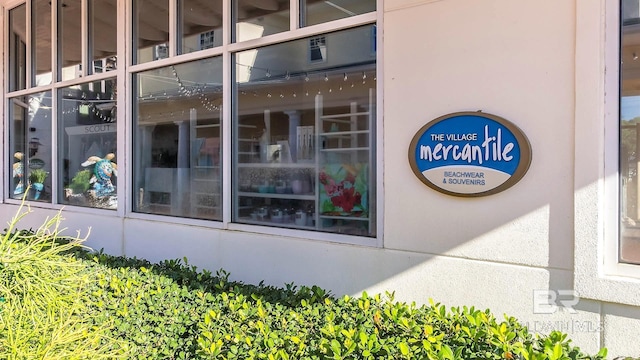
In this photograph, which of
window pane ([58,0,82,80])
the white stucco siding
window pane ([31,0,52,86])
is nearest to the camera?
the white stucco siding

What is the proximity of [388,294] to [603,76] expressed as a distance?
169cm

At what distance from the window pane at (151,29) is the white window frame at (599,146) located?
384cm

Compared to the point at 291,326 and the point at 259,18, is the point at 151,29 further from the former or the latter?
the point at 291,326

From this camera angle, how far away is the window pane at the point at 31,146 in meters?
6.49

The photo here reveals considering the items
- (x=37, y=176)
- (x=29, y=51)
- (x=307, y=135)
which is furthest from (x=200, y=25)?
(x=37, y=176)

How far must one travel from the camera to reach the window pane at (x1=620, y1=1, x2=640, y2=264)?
8.36 feet

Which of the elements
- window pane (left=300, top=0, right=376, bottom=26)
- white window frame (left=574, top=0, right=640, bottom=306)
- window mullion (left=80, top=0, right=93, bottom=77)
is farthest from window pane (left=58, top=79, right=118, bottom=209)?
white window frame (left=574, top=0, right=640, bottom=306)

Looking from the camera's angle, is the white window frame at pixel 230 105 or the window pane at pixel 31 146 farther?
the window pane at pixel 31 146

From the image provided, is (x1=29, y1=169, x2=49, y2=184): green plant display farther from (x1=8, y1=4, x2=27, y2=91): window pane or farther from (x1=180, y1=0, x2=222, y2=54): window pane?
(x1=180, y1=0, x2=222, y2=54): window pane

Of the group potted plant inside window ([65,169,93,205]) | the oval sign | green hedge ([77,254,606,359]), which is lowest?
green hedge ([77,254,606,359])

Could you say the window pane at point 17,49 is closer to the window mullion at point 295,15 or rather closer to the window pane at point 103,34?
the window pane at point 103,34

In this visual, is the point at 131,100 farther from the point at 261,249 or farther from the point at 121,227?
the point at 261,249

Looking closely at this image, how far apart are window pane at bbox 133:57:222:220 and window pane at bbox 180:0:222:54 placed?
168mm

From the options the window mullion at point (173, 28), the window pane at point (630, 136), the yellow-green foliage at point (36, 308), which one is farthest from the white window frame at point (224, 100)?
the yellow-green foliage at point (36, 308)
